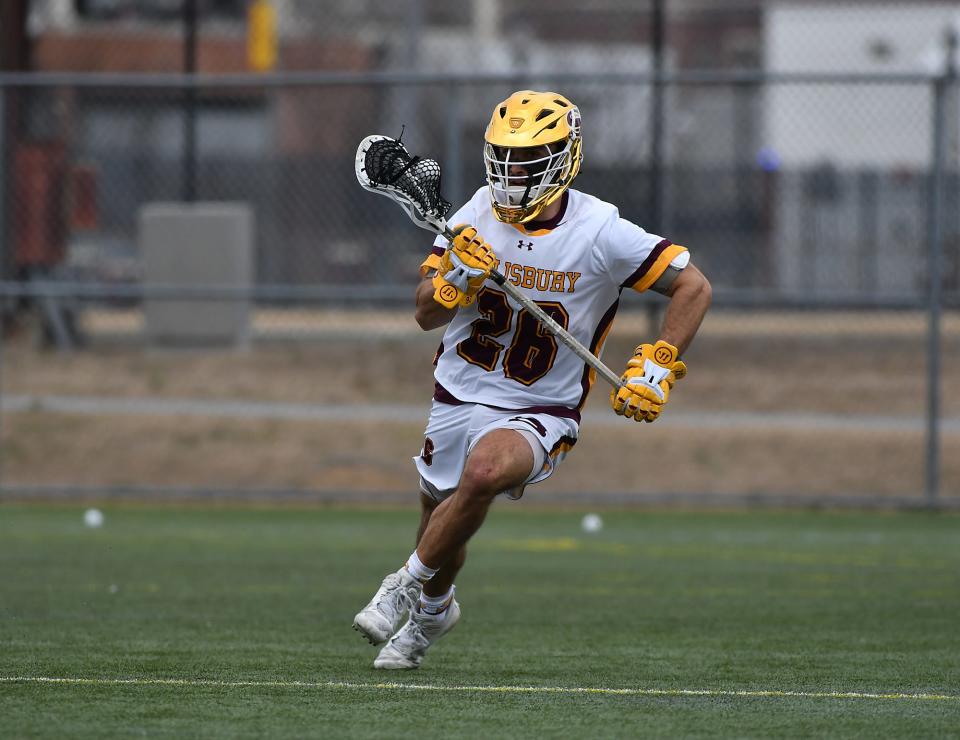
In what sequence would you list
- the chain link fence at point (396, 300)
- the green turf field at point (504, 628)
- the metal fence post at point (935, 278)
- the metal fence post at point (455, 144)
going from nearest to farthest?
the green turf field at point (504, 628)
the metal fence post at point (935, 278)
the metal fence post at point (455, 144)
the chain link fence at point (396, 300)

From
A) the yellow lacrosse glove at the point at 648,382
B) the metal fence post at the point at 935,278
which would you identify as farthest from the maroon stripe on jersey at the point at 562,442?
the metal fence post at the point at 935,278

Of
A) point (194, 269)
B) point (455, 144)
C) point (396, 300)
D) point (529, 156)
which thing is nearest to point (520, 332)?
point (529, 156)

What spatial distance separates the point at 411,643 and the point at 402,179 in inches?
64.6

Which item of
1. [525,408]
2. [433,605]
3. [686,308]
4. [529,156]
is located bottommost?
[433,605]

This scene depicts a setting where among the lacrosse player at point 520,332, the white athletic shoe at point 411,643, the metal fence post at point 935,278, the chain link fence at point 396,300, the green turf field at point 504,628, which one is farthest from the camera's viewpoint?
the chain link fence at point 396,300

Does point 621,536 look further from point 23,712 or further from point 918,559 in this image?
point 23,712

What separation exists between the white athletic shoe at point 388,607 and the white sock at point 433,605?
6 centimetres

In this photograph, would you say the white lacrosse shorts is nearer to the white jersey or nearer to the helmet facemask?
the white jersey

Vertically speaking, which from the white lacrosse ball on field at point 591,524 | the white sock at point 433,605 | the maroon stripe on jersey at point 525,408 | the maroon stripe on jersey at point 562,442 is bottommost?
the white lacrosse ball on field at point 591,524

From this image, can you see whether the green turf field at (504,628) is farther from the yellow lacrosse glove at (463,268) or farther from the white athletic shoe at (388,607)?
the yellow lacrosse glove at (463,268)

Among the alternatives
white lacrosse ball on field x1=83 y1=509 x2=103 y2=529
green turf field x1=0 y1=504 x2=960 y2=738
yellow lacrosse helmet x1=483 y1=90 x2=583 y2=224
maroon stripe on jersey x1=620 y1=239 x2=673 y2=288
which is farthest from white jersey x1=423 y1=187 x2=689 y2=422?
white lacrosse ball on field x1=83 y1=509 x2=103 y2=529

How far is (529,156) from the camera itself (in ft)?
19.8

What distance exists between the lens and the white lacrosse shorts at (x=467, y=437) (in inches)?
241

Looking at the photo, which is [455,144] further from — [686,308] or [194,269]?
[686,308]
